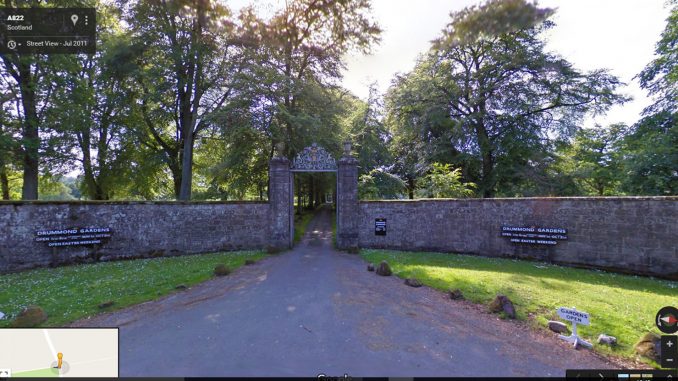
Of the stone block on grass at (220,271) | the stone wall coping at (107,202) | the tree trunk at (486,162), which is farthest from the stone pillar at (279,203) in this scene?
the tree trunk at (486,162)

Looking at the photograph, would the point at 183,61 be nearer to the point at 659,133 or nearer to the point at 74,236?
the point at 74,236

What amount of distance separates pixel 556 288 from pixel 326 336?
6526mm

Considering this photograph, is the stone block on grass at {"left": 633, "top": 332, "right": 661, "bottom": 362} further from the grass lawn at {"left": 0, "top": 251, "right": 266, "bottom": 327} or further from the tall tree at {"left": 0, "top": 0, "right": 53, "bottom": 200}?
the tall tree at {"left": 0, "top": 0, "right": 53, "bottom": 200}

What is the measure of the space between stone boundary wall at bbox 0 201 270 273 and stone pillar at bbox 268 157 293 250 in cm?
73

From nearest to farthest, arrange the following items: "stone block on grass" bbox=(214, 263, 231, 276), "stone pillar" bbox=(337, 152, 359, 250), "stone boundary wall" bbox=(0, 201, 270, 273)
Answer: "stone block on grass" bbox=(214, 263, 231, 276) < "stone boundary wall" bbox=(0, 201, 270, 273) < "stone pillar" bbox=(337, 152, 359, 250)

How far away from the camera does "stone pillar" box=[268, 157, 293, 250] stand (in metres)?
12.1

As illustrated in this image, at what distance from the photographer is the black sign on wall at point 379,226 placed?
42.6 feet

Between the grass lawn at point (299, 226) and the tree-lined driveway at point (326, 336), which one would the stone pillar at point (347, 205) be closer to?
the grass lawn at point (299, 226)

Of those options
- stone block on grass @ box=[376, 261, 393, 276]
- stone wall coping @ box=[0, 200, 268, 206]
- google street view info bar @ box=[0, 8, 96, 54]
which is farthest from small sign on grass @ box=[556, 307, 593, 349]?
google street view info bar @ box=[0, 8, 96, 54]

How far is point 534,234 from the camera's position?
11008 millimetres

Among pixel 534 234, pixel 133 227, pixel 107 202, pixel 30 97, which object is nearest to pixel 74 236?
pixel 107 202

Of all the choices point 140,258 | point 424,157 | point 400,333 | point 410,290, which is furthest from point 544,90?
point 140,258

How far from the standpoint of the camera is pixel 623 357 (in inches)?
161

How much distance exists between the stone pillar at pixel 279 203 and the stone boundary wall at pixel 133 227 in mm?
733
